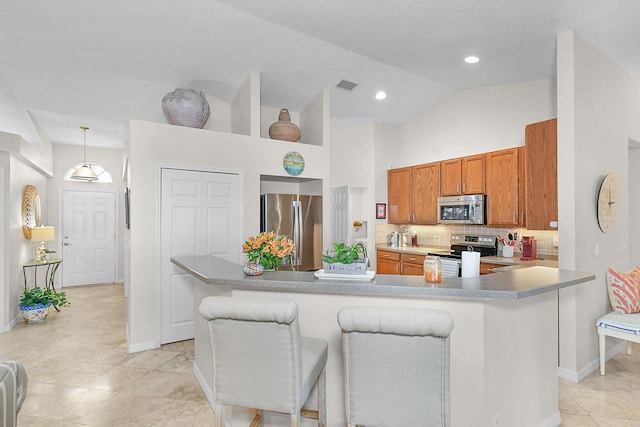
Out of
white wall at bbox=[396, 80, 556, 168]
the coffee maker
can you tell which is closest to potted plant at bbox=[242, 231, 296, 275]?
the coffee maker

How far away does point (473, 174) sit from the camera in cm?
469

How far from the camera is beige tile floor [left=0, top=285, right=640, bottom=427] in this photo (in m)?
2.41

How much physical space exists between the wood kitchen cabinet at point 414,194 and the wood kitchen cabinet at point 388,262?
0.60m

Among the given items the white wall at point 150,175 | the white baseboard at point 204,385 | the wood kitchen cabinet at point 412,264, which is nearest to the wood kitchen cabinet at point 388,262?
the wood kitchen cabinet at point 412,264

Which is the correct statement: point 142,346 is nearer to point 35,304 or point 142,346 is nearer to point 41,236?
point 35,304

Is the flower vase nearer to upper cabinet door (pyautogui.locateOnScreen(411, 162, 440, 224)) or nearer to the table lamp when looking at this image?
upper cabinet door (pyautogui.locateOnScreen(411, 162, 440, 224))

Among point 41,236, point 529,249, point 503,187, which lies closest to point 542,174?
point 503,187

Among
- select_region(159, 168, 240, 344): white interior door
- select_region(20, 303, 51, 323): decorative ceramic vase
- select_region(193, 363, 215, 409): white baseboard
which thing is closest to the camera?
select_region(193, 363, 215, 409): white baseboard

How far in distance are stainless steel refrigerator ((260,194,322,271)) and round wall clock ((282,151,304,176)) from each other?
321mm

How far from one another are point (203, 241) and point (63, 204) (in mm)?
4566

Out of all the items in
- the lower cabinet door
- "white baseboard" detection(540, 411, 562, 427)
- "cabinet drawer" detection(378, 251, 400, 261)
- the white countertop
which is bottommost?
"white baseboard" detection(540, 411, 562, 427)

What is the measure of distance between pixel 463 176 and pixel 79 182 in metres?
7.13

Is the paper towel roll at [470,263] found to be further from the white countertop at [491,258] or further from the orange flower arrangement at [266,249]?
the white countertop at [491,258]

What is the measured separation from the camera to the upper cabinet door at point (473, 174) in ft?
15.0
